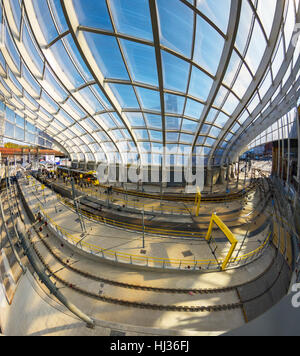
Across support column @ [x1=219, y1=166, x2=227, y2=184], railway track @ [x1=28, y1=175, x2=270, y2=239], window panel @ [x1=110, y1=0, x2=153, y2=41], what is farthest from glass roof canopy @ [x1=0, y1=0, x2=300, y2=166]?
railway track @ [x1=28, y1=175, x2=270, y2=239]

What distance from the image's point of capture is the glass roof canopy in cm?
773

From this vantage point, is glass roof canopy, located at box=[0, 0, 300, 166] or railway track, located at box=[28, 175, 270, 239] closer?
glass roof canopy, located at box=[0, 0, 300, 166]

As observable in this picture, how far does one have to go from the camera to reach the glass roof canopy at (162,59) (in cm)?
773

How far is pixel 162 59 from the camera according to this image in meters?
10.0

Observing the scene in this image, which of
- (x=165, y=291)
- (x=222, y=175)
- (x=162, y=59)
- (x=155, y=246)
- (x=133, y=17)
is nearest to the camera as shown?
(x=165, y=291)

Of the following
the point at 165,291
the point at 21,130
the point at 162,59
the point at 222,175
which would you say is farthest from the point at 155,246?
the point at 21,130

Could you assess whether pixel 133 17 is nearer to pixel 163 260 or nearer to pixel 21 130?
pixel 163 260

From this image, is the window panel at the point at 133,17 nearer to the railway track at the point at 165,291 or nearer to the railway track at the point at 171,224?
the railway track at the point at 171,224

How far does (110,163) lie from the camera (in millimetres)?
28062

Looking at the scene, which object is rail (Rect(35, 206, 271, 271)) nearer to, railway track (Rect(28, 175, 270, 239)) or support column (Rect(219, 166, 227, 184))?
railway track (Rect(28, 175, 270, 239))

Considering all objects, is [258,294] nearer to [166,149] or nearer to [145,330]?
[145,330]

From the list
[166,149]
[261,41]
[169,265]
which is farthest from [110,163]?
[261,41]

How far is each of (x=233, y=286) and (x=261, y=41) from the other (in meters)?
15.6

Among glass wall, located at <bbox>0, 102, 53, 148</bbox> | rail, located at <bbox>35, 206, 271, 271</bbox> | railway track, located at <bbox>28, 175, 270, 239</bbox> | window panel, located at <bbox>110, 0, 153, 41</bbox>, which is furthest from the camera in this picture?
glass wall, located at <bbox>0, 102, 53, 148</bbox>
